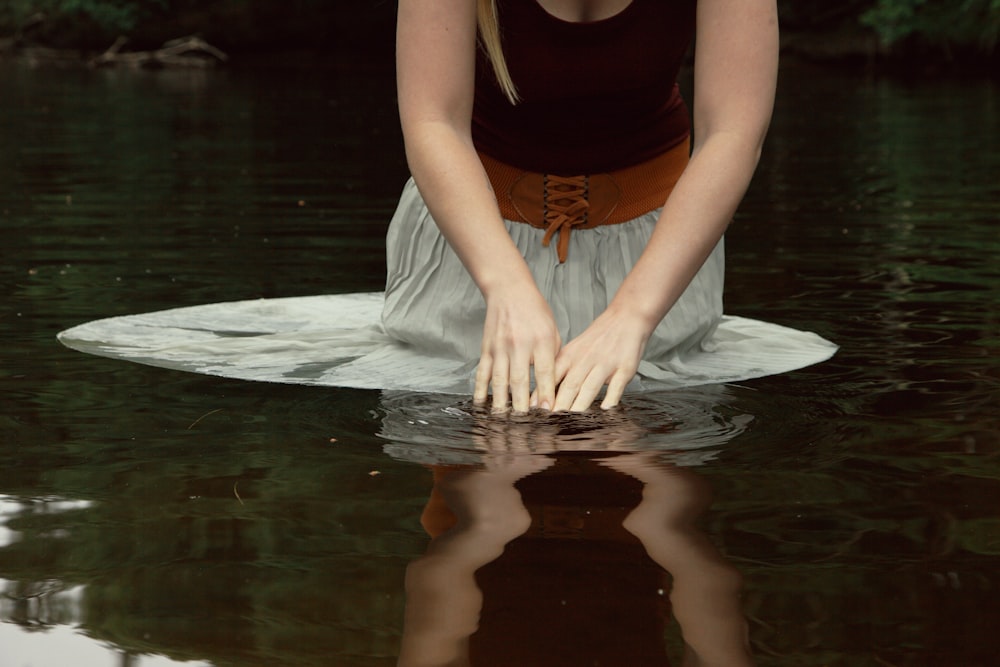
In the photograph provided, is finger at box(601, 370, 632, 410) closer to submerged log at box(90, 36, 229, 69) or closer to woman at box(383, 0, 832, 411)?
woman at box(383, 0, 832, 411)

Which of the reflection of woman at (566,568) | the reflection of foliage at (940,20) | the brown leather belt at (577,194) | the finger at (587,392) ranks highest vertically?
the reflection of foliage at (940,20)

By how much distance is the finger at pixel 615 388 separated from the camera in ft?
9.18

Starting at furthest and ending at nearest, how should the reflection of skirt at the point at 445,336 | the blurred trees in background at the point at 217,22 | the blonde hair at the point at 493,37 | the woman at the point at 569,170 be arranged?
the blurred trees in background at the point at 217,22 < the reflection of skirt at the point at 445,336 < the blonde hair at the point at 493,37 < the woman at the point at 569,170

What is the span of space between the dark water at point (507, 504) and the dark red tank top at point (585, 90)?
0.59m

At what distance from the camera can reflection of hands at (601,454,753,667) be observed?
6.00ft

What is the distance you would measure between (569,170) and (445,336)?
448mm

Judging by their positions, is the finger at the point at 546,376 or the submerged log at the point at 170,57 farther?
the submerged log at the point at 170,57

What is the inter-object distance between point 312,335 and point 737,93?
137 cm

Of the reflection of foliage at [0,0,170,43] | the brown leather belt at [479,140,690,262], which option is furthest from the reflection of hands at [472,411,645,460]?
the reflection of foliage at [0,0,170,43]

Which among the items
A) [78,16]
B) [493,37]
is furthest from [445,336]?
[78,16]

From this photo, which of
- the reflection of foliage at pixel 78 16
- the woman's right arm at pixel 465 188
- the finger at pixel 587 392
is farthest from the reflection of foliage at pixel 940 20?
the finger at pixel 587 392

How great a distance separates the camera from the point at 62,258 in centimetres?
564

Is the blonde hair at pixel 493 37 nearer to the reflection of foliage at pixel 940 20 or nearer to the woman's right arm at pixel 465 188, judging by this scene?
the woman's right arm at pixel 465 188

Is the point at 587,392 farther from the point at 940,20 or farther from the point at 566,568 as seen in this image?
the point at 940,20
